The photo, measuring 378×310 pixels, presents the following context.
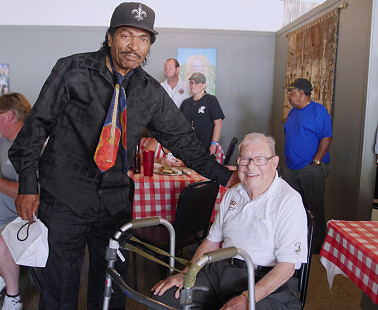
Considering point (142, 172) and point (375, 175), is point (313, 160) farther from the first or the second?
point (142, 172)

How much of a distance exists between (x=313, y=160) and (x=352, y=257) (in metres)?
1.95

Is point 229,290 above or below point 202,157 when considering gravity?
below

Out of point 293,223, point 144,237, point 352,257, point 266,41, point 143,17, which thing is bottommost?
point 144,237

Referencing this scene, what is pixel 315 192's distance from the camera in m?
3.58

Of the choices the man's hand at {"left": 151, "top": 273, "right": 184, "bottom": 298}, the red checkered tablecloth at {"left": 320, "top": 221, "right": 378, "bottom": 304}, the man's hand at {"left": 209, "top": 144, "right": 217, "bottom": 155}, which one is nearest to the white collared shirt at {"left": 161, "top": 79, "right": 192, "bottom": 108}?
the man's hand at {"left": 209, "top": 144, "right": 217, "bottom": 155}

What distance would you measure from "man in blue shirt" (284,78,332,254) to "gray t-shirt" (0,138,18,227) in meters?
2.46

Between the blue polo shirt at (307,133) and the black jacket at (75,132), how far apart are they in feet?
7.26

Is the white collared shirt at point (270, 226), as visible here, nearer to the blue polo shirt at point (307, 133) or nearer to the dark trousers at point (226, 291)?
the dark trousers at point (226, 291)

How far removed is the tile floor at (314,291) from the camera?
2630mm

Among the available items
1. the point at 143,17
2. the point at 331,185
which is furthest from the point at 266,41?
the point at 143,17

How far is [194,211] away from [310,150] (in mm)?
1557

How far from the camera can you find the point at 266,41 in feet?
20.5

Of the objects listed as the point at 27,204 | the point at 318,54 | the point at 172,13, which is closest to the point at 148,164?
the point at 27,204

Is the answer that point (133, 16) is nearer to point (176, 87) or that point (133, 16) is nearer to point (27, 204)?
point (27, 204)
